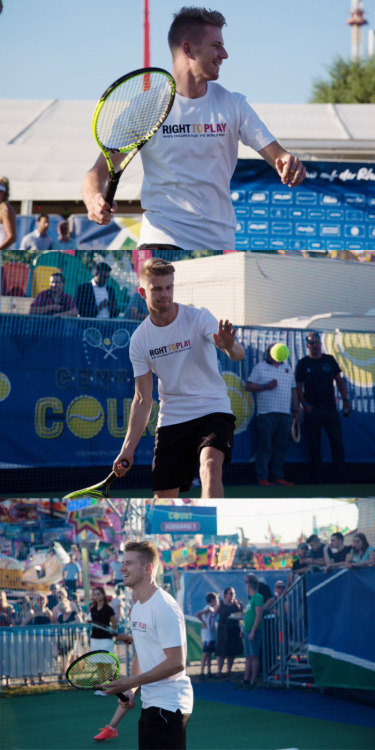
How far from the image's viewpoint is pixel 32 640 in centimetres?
466

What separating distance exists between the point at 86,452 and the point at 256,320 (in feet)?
6.30

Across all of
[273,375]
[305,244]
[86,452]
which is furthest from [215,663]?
[305,244]

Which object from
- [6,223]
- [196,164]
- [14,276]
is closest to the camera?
[196,164]

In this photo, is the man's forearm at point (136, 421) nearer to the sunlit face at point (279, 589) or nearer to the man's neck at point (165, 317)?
the man's neck at point (165, 317)

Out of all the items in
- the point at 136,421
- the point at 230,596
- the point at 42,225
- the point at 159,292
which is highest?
the point at 42,225

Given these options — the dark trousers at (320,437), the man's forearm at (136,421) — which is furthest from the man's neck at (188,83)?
the dark trousers at (320,437)

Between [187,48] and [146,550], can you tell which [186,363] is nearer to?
[146,550]

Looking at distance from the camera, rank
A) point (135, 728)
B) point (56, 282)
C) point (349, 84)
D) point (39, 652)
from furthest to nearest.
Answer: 1. point (349, 84)
2. point (56, 282)
3. point (39, 652)
4. point (135, 728)

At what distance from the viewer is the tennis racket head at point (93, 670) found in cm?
447

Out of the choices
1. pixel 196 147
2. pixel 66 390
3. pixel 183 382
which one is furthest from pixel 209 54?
pixel 66 390

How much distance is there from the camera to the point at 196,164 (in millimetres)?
5113

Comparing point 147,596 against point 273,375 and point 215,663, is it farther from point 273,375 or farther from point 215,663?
point 273,375

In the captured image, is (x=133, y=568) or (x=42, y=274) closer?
(x=133, y=568)

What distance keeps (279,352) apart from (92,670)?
479 centimetres
